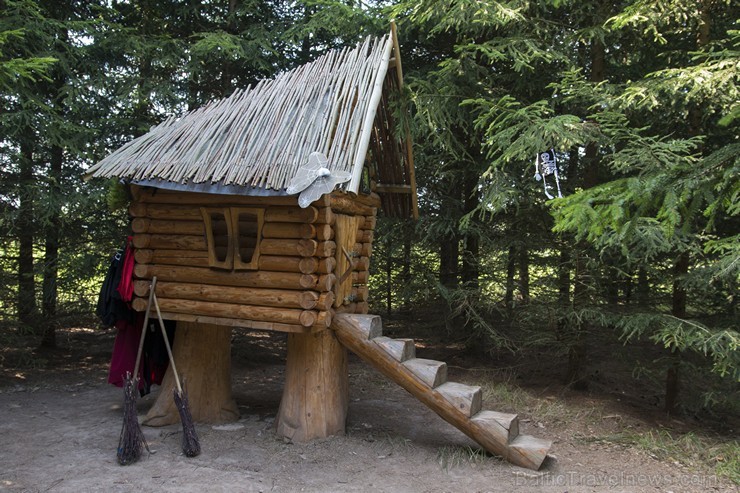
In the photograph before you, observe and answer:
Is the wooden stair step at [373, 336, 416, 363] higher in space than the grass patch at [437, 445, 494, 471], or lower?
higher

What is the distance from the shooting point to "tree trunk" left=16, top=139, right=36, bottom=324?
28.6 feet

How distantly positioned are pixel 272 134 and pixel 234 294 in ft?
5.79

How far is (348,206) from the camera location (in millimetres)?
6602

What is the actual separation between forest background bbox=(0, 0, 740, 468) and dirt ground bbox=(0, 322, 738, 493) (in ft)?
4.38

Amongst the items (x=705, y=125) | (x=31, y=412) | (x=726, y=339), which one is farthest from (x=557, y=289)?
(x=31, y=412)

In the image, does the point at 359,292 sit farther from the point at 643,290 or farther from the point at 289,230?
the point at 643,290

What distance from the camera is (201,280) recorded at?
6223 millimetres

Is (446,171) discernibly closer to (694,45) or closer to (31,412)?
(694,45)

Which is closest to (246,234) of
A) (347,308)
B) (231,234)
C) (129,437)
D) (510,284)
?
Answer: (231,234)

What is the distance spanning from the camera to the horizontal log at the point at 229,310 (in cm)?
584

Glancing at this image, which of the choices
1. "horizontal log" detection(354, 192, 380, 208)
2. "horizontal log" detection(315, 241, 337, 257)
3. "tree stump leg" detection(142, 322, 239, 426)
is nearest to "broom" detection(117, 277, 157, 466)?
"tree stump leg" detection(142, 322, 239, 426)

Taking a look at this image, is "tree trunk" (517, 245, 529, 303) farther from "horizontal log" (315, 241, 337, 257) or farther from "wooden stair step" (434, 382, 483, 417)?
"horizontal log" (315, 241, 337, 257)

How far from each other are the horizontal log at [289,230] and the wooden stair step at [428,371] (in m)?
1.71

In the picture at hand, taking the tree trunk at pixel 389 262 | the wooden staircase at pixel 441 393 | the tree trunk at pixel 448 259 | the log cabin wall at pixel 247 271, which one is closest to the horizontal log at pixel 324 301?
the log cabin wall at pixel 247 271
